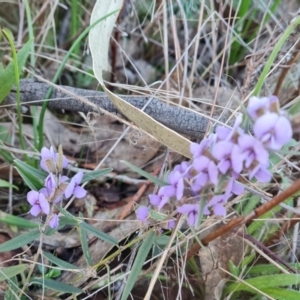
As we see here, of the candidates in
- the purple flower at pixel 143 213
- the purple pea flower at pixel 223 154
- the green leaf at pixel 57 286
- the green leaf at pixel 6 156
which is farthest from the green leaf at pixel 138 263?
the green leaf at pixel 6 156

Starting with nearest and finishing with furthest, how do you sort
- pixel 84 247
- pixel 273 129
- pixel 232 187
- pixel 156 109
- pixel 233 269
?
pixel 273 129, pixel 232 187, pixel 84 247, pixel 233 269, pixel 156 109

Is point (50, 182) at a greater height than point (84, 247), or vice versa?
point (50, 182)

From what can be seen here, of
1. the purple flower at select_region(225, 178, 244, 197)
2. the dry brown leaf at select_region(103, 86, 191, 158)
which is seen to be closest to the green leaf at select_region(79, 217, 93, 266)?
the dry brown leaf at select_region(103, 86, 191, 158)

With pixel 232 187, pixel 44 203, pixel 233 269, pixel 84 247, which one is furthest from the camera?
pixel 233 269

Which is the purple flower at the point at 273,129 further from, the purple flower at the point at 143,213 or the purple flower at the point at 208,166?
the purple flower at the point at 143,213

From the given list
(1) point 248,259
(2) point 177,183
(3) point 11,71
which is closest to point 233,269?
(1) point 248,259

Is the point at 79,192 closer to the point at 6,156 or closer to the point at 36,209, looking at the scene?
the point at 36,209

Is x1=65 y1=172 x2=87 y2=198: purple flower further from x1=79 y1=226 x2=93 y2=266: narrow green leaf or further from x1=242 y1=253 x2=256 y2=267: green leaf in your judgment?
x1=242 y1=253 x2=256 y2=267: green leaf
